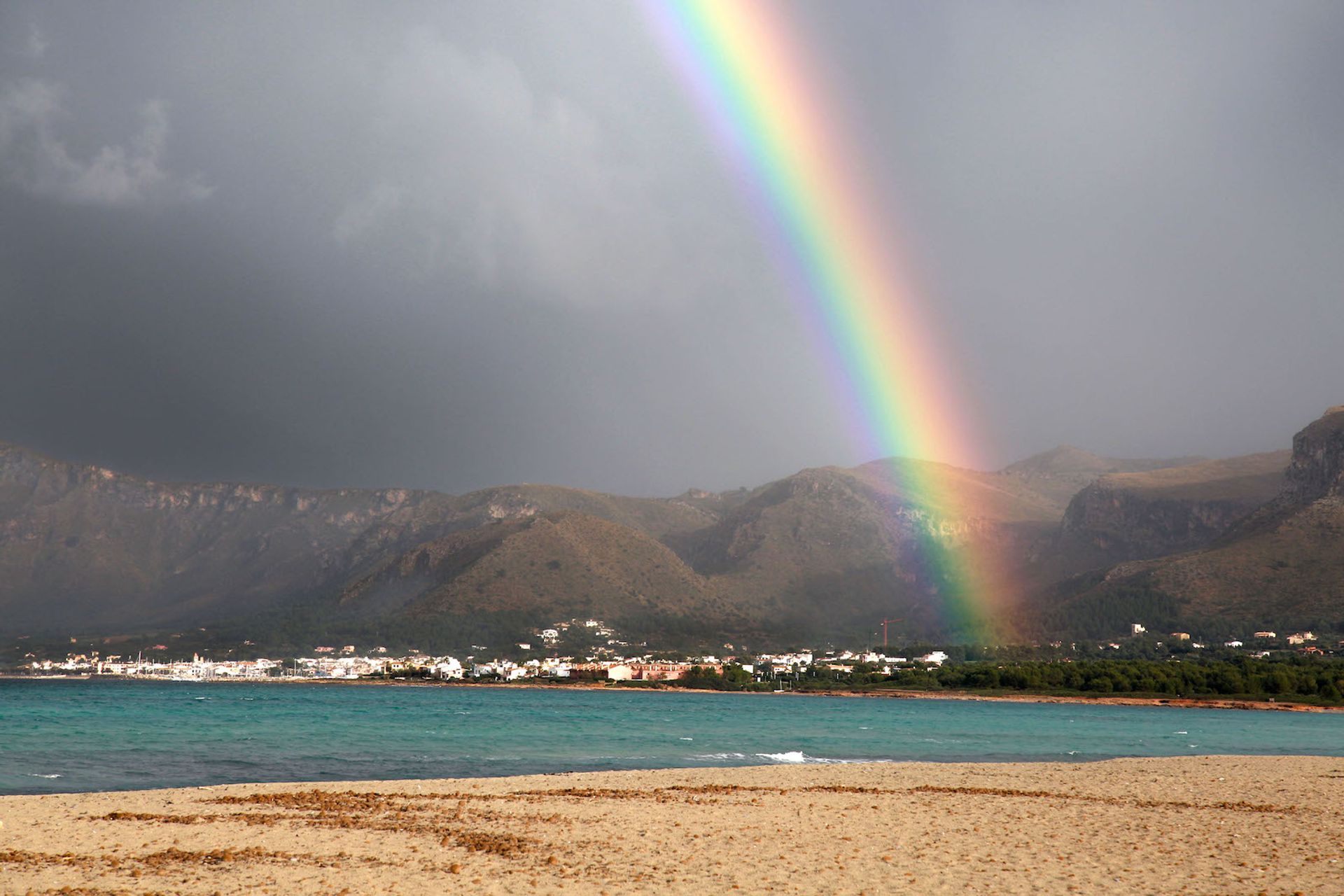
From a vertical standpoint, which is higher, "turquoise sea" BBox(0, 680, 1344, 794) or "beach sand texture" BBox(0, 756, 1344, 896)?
"beach sand texture" BBox(0, 756, 1344, 896)

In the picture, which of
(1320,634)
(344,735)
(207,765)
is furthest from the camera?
(1320,634)

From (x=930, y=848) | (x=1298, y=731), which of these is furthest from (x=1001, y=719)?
(x=930, y=848)

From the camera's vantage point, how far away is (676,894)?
1569 cm

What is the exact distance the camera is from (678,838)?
21297 mm

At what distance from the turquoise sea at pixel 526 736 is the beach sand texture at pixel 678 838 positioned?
1023 cm

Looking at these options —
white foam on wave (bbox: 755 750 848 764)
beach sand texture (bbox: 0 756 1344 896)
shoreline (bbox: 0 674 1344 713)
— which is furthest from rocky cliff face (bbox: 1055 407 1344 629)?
beach sand texture (bbox: 0 756 1344 896)

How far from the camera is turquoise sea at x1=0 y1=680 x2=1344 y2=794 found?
136 feet

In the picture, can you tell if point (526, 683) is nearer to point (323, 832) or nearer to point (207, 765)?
point (207, 765)

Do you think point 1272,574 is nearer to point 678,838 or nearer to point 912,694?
point 912,694

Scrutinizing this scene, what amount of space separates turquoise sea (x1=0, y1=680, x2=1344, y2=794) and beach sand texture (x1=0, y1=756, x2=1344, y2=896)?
1023 centimetres

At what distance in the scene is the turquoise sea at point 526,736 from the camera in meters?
41.4

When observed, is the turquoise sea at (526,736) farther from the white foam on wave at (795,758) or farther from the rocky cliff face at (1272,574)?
the rocky cliff face at (1272,574)

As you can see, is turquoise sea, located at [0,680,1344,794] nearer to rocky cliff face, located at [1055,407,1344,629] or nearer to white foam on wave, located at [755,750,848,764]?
white foam on wave, located at [755,750,848,764]

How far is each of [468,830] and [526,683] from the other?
170m
